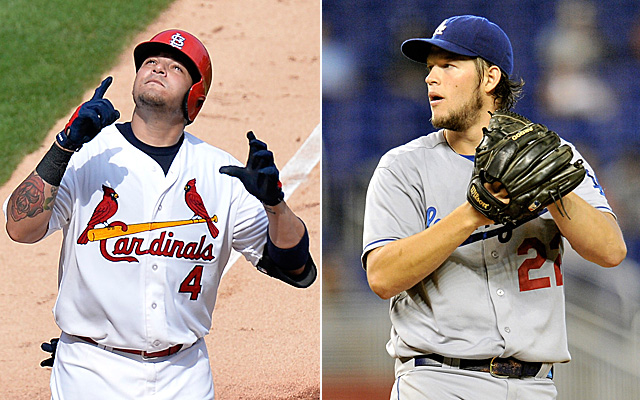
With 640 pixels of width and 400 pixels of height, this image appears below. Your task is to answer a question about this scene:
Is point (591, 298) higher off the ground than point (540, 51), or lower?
lower

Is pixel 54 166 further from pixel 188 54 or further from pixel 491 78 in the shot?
pixel 491 78

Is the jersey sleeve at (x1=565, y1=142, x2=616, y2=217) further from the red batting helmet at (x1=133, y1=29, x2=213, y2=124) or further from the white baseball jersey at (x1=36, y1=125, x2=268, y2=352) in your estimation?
the red batting helmet at (x1=133, y1=29, x2=213, y2=124)

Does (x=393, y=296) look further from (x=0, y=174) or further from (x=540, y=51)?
(x=0, y=174)

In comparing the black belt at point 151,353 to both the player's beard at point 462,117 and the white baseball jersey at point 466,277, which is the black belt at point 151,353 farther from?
the player's beard at point 462,117

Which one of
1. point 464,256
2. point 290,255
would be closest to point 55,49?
point 290,255

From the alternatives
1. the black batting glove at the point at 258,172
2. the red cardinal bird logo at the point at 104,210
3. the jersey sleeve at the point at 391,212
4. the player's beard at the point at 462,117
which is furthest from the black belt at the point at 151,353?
the player's beard at the point at 462,117

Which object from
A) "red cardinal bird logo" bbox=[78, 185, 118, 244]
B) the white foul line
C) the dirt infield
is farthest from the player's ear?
the white foul line

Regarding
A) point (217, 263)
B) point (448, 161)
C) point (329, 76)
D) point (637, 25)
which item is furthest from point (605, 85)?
point (217, 263)
